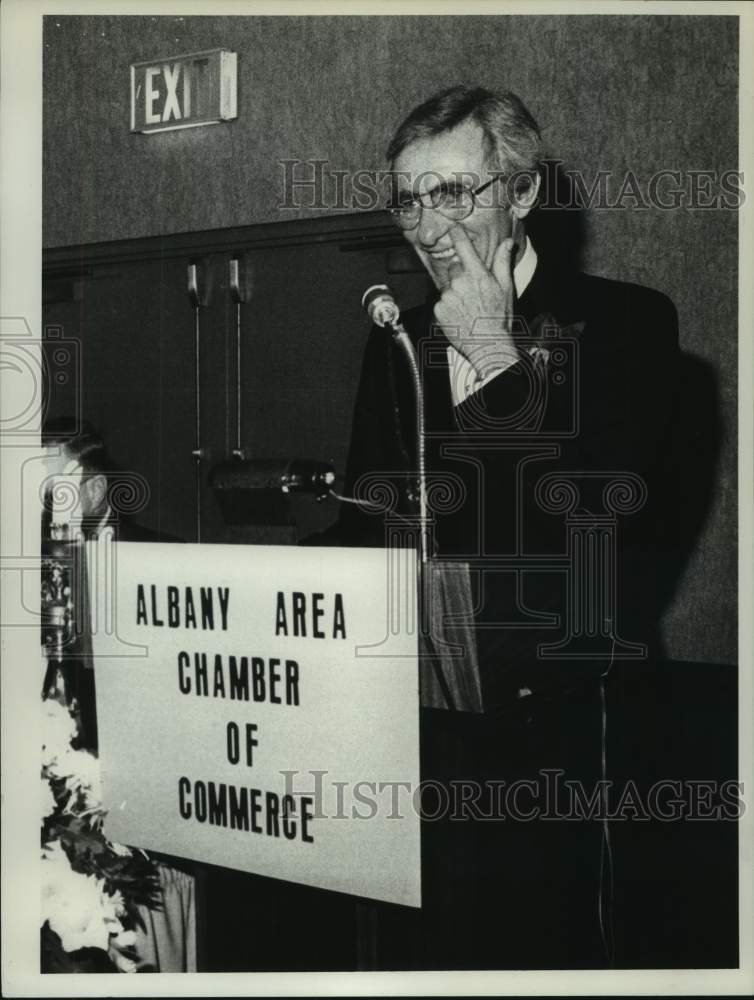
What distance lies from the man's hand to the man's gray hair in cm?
14

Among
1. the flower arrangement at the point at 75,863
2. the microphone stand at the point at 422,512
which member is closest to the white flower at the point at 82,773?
the flower arrangement at the point at 75,863

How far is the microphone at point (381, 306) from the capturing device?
1.97 meters

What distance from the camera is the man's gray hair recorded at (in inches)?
76.1

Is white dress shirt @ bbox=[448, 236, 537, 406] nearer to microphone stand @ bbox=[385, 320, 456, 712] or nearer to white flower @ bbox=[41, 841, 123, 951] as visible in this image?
microphone stand @ bbox=[385, 320, 456, 712]

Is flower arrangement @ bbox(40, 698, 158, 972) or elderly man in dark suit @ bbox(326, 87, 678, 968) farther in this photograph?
flower arrangement @ bbox(40, 698, 158, 972)

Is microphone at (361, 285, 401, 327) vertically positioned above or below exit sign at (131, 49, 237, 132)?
below

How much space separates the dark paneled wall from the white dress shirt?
0.29ft

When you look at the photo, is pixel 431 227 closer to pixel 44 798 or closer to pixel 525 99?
pixel 525 99

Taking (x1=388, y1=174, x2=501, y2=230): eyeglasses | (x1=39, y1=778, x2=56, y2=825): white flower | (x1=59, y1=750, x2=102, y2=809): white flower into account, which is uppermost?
(x1=388, y1=174, x2=501, y2=230): eyeglasses

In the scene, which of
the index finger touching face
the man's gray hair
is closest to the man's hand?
the index finger touching face

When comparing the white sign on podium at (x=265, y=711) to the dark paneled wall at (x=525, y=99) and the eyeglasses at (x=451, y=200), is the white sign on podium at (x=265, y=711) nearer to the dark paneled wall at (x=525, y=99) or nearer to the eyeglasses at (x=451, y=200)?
the dark paneled wall at (x=525, y=99)

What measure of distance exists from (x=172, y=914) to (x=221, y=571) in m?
0.64

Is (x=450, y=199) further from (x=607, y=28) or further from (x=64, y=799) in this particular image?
(x=64, y=799)

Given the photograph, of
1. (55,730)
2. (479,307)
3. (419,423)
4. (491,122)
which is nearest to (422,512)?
(419,423)
